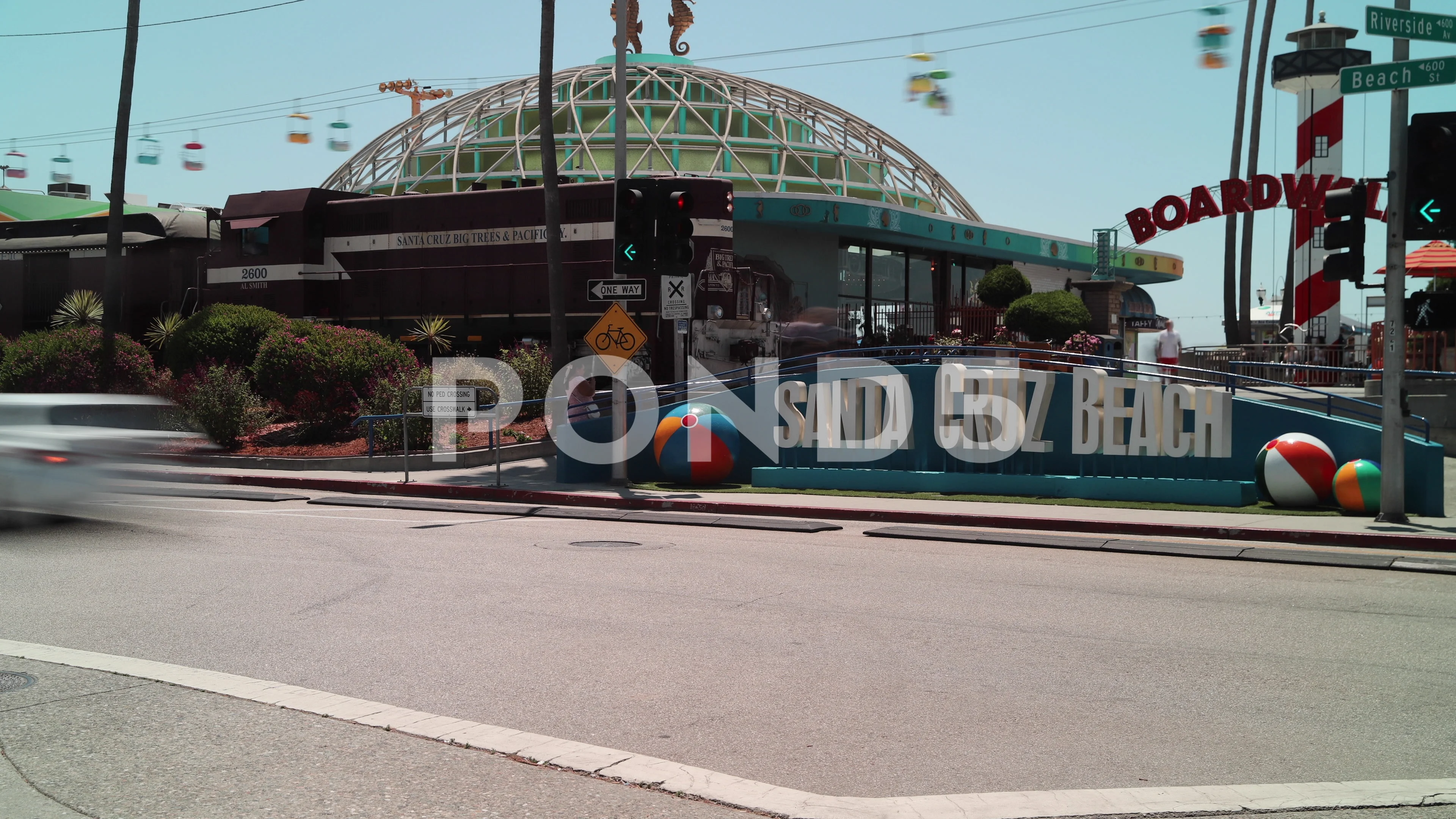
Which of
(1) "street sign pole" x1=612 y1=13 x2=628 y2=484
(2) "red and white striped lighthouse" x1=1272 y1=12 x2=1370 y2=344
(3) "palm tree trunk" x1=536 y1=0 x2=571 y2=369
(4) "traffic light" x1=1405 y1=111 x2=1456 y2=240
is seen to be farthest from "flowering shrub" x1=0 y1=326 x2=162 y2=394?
(2) "red and white striped lighthouse" x1=1272 y1=12 x2=1370 y2=344

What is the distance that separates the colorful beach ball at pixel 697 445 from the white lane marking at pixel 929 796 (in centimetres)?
1314

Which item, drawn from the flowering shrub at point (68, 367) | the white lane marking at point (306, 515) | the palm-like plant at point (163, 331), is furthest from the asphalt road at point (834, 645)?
the palm-like plant at point (163, 331)

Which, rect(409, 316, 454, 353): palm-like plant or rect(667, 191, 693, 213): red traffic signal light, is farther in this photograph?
rect(409, 316, 454, 353): palm-like plant

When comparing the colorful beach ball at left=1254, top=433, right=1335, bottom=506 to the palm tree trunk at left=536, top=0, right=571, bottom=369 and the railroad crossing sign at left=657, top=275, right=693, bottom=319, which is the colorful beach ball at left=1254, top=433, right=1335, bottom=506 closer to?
the railroad crossing sign at left=657, top=275, right=693, bottom=319

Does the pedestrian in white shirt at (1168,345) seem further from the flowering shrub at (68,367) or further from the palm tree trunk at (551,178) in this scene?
the flowering shrub at (68,367)

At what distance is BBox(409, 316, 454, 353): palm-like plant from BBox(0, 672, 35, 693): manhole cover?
73.6 ft

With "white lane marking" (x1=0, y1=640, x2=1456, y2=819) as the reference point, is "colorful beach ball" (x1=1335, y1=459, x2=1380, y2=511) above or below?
above

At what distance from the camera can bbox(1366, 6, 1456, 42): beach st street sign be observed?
13250 mm

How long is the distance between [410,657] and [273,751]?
189cm

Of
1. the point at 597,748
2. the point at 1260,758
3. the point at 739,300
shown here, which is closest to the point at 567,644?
the point at 597,748

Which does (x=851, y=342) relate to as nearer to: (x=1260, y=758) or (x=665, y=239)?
(x=665, y=239)

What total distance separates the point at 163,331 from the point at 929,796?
104ft

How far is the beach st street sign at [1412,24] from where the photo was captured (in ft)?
43.5

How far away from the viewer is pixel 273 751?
5.22 meters
